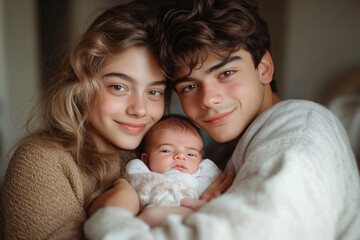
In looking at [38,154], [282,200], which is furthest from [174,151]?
[282,200]

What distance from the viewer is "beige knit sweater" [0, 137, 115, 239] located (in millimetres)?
1063

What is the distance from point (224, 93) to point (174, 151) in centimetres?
30

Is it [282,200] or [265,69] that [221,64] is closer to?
[265,69]

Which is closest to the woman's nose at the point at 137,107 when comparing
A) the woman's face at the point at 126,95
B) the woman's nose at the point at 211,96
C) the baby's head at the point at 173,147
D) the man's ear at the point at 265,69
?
the woman's face at the point at 126,95

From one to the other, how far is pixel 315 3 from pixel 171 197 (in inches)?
78.0

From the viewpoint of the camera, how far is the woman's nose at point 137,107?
1.33 m

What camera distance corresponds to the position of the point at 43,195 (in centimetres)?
110

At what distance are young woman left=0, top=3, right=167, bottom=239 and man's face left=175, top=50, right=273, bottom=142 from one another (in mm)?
168

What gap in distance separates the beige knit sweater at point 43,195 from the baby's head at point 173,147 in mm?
302

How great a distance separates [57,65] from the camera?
4.99 feet

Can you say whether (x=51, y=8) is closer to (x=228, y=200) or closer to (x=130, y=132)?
(x=130, y=132)

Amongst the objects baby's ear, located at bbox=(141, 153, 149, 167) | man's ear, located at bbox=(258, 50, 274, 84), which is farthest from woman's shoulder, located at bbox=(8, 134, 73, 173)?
man's ear, located at bbox=(258, 50, 274, 84)

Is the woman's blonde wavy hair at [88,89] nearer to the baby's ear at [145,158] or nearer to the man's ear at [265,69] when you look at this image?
the baby's ear at [145,158]

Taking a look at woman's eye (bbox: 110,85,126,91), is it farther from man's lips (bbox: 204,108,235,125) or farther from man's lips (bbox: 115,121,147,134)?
man's lips (bbox: 204,108,235,125)
